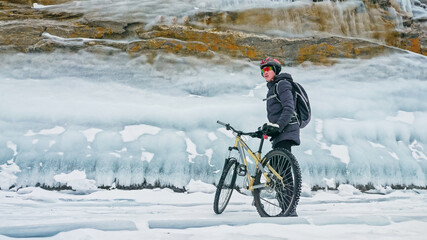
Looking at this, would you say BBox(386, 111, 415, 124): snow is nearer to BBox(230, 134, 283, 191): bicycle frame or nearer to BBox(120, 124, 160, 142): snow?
BBox(120, 124, 160, 142): snow

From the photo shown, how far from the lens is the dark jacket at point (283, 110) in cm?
270

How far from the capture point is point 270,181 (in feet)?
8.77

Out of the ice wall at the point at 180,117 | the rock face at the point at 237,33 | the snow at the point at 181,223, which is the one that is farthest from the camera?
the rock face at the point at 237,33

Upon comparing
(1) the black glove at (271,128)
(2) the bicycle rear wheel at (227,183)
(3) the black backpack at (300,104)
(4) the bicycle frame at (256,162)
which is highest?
(3) the black backpack at (300,104)

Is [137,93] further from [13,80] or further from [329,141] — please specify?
[329,141]

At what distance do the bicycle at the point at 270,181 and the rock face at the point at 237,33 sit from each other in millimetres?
3336

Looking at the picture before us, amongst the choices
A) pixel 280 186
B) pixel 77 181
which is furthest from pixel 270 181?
pixel 77 181

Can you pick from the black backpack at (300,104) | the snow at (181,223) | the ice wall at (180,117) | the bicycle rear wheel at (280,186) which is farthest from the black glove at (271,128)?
the ice wall at (180,117)

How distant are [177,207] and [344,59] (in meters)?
3.97

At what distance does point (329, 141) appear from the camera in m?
5.23

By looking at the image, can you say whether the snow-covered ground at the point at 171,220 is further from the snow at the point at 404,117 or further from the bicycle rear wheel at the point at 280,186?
the snow at the point at 404,117

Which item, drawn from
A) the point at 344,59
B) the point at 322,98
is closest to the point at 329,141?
the point at 322,98

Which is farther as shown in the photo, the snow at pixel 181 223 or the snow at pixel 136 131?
the snow at pixel 136 131

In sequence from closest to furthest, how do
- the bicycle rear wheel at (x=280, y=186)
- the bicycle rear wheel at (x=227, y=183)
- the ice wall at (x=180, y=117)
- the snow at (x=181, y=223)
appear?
the snow at (x=181, y=223), the bicycle rear wheel at (x=280, y=186), the bicycle rear wheel at (x=227, y=183), the ice wall at (x=180, y=117)
